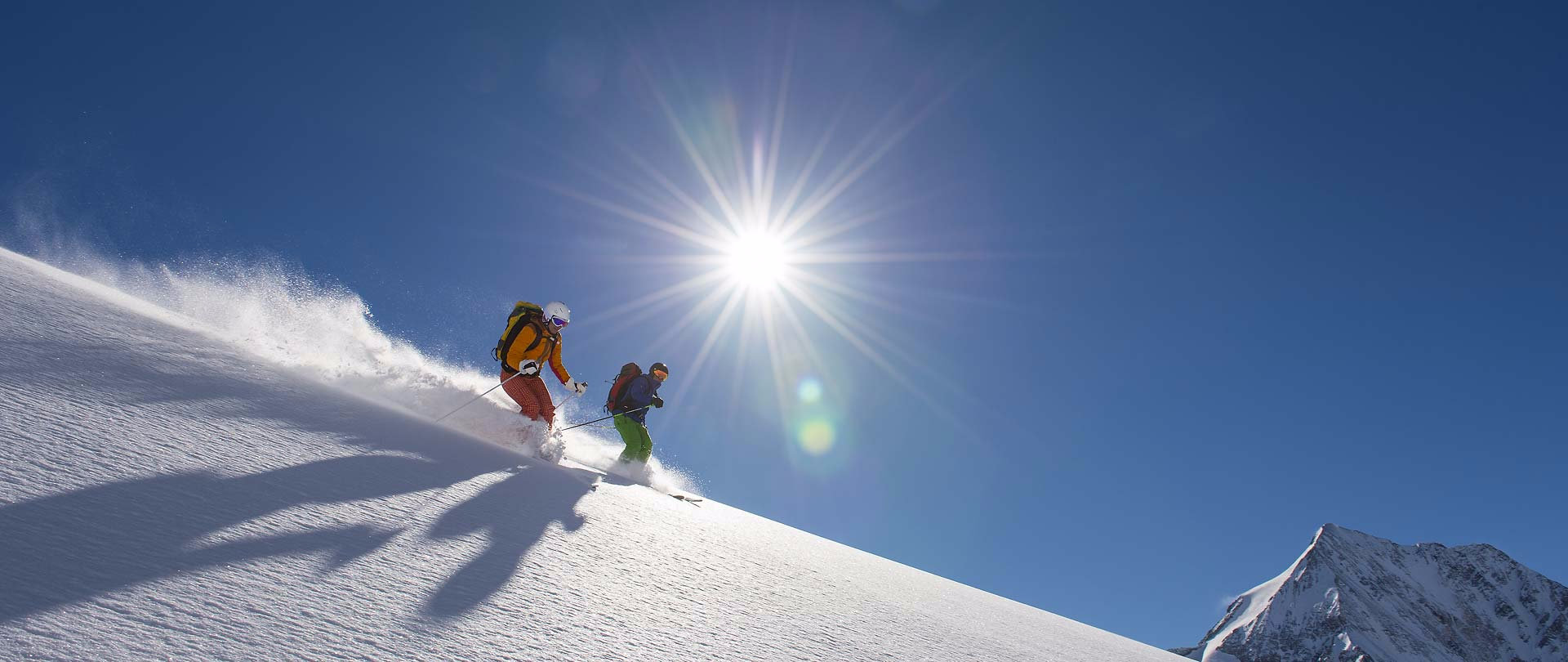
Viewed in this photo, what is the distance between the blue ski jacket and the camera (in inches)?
415

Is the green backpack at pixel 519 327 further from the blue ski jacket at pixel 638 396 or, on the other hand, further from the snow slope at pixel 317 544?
the snow slope at pixel 317 544

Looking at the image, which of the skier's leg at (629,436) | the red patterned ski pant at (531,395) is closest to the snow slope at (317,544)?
the red patterned ski pant at (531,395)

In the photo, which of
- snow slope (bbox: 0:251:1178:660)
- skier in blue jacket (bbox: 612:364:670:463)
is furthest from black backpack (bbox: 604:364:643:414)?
snow slope (bbox: 0:251:1178:660)

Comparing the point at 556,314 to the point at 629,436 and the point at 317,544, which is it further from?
the point at 317,544

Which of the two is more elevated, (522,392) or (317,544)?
(522,392)

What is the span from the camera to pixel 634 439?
409 inches

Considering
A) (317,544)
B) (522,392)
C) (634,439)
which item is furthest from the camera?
(634,439)

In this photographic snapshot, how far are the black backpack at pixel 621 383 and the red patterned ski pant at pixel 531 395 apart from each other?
1.08m

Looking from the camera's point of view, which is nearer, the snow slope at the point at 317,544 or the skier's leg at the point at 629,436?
the snow slope at the point at 317,544

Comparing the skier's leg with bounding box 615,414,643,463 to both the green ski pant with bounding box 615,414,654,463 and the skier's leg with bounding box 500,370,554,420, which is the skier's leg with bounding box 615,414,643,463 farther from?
the skier's leg with bounding box 500,370,554,420

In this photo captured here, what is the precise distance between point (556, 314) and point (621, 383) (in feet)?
4.88

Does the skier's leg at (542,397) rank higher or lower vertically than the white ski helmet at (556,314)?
lower

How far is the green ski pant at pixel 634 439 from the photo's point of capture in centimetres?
1020


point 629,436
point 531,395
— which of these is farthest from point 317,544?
→ point 629,436
